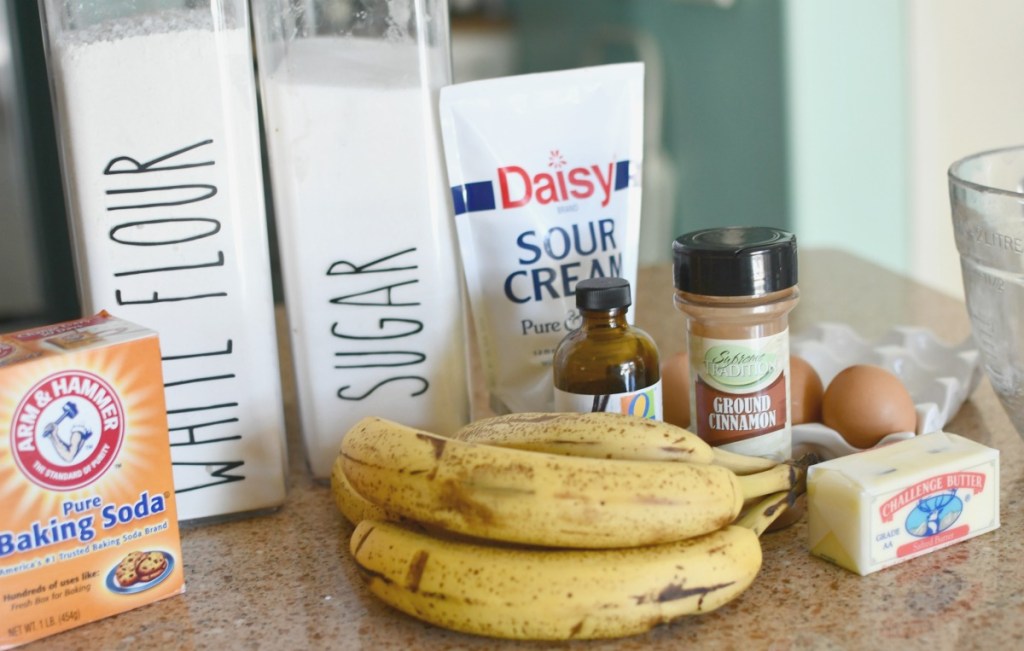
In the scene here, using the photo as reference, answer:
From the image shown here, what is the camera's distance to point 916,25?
6.33 ft

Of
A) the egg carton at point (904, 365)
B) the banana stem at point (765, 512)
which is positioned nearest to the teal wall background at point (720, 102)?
the egg carton at point (904, 365)

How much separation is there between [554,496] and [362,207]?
292 mm

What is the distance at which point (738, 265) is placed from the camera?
67cm

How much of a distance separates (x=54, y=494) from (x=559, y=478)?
293 millimetres

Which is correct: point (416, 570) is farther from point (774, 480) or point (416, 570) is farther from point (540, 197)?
point (540, 197)

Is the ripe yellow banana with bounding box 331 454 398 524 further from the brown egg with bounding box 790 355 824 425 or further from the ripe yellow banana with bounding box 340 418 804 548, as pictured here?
the brown egg with bounding box 790 355 824 425

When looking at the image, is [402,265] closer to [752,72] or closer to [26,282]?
[26,282]

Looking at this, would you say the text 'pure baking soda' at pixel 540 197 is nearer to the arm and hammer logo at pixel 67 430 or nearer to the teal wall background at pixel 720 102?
the arm and hammer logo at pixel 67 430

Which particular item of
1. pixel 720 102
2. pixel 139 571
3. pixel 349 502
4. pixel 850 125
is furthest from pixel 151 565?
pixel 720 102

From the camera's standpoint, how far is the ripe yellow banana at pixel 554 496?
0.59 m

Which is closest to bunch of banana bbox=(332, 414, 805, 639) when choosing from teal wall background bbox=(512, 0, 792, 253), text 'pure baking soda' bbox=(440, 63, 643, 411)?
text 'pure baking soda' bbox=(440, 63, 643, 411)

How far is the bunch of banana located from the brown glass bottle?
0.09 meters

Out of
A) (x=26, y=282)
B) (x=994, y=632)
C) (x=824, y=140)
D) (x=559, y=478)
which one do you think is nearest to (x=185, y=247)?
(x=559, y=478)

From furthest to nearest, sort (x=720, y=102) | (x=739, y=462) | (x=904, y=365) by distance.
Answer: (x=720, y=102)
(x=904, y=365)
(x=739, y=462)
